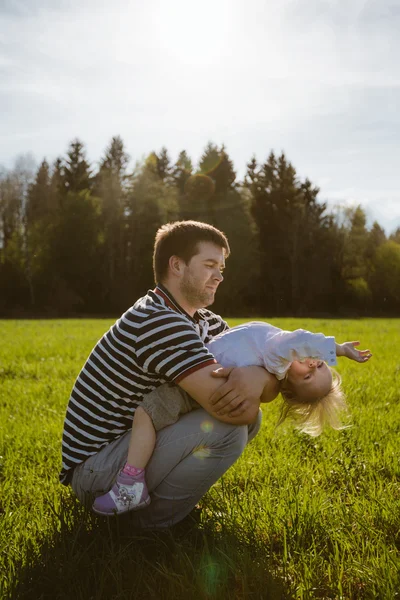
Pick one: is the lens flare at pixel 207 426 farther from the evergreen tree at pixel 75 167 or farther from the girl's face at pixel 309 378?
the evergreen tree at pixel 75 167

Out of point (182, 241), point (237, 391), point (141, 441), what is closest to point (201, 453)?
point (141, 441)

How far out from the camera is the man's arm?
272cm

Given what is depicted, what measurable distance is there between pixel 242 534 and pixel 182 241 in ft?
5.49

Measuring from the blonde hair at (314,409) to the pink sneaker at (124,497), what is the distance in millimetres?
1018

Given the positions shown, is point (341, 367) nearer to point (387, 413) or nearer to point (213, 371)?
point (387, 413)

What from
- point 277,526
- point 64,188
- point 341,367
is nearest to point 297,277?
point 64,188

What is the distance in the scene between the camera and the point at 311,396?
3.18 meters

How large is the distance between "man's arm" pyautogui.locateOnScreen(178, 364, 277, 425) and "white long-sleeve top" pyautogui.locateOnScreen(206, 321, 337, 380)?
0.10 m

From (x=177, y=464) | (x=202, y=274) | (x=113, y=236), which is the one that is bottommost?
(x=177, y=464)

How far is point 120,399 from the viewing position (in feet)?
9.78

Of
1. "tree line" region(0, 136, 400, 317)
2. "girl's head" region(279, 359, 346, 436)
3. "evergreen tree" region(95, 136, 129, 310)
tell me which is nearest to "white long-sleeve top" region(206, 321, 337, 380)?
"girl's head" region(279, 359, 346, 436)

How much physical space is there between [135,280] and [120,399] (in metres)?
35.7

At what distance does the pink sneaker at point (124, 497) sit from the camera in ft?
9.21

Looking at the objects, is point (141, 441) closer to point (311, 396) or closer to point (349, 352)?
point (311, 396)
